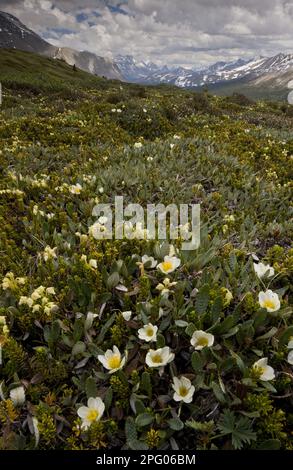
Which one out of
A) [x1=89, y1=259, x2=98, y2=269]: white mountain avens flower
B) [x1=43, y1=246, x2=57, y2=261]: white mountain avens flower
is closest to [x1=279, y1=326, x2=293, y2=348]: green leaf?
[x1=89, y1=259, x2=98, y2=269]: white mountain avens flower

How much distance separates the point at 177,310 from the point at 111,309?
24.0 inches

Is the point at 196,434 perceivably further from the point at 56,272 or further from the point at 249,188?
the point at 249,188

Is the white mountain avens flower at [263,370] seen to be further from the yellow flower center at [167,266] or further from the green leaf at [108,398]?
the yellow flower center at [167,266]

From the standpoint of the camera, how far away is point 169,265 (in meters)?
3.41

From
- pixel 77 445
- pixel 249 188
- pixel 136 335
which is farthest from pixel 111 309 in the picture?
pixel 249 188

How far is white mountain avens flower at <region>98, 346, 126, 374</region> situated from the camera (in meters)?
2.72

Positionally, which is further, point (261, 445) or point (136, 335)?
point (136, 335)

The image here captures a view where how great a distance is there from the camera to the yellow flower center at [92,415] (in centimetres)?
251

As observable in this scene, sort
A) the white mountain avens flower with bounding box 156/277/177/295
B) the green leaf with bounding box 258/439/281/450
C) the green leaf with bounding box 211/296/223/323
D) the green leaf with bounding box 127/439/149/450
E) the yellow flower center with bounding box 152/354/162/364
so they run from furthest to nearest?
the white mountain avens flower with bounding box 156/277/177/295 → the green leaf with bounding box 211/296/223/323 → the yellow flower center with bounding box 152/354/162/364 → the green leaf with bounding box 127/439/149/450 → the green leaf with bounding box 258/439/281/450

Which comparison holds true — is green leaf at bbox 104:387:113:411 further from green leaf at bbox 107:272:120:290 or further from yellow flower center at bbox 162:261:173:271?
yellow flower center at bbox 162:261:173:271

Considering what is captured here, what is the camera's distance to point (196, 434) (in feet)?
8.22

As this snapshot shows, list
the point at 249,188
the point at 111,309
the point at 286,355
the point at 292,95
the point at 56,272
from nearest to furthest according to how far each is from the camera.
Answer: the point at 286,355
the point at 111,309
the point at 56,272
the point at 249,188
the point at 292,95

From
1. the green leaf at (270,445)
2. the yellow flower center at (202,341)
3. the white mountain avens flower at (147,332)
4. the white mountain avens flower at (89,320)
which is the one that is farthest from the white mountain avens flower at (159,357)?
the green leaf at (270,445)

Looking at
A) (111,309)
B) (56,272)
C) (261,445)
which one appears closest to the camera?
(261,445)
